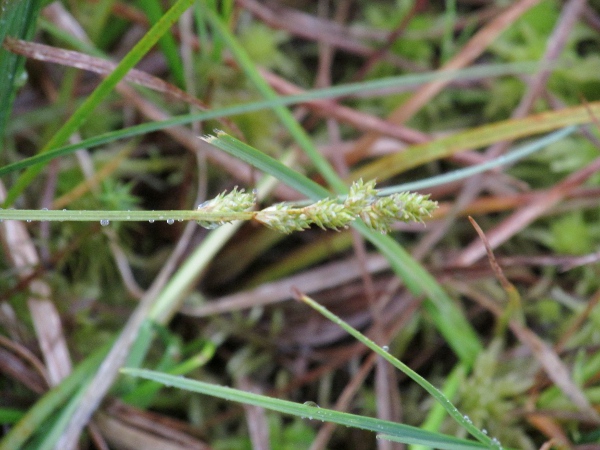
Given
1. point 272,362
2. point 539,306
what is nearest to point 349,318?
point 272,362

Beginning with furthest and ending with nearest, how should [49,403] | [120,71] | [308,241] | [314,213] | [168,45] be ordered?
[308,241], [168,45], [49,403], [120,71], [314,213]

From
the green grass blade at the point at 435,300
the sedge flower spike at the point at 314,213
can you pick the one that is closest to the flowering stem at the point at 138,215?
the sedge flower spike at the point at 314,213

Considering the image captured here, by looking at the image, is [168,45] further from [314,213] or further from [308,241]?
[314,213]

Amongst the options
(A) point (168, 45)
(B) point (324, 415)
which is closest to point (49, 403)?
(B) point (324, 415)

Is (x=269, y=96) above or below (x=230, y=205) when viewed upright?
above

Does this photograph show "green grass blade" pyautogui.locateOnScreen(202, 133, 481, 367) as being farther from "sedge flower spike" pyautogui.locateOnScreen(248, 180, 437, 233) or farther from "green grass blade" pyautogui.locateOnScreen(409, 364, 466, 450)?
"sedge flower spike" pyautogui.locateOnScreen(248, 180, 437, 233)
